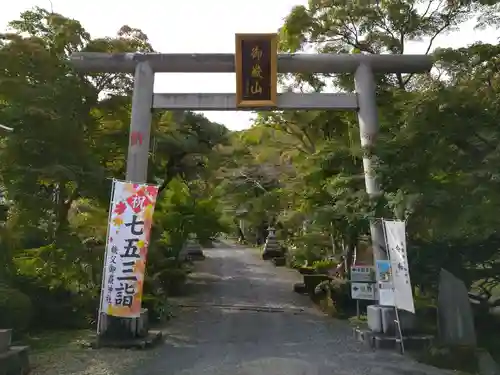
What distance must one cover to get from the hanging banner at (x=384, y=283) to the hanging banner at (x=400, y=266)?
0.43 meters

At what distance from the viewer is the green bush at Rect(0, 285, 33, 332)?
10.1 meters

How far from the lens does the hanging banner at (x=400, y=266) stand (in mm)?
9992

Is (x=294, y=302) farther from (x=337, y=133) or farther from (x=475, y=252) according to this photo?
(x=475, y=252)

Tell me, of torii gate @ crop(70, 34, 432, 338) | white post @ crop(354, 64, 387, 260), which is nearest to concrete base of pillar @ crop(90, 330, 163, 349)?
torii gate @ crop(70, 34, 432, 338)

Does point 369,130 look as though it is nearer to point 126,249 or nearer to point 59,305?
point 126,249

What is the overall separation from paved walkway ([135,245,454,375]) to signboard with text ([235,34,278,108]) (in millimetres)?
5289

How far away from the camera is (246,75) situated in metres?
11.7

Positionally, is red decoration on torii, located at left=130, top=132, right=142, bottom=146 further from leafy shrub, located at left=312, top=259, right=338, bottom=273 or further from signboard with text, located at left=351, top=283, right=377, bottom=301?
leafy shrub, located at left=312, top=259, right=338, bottom=273

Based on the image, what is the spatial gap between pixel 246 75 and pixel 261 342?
19.4 feet

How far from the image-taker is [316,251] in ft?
67.1

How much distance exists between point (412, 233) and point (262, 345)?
4.37 m

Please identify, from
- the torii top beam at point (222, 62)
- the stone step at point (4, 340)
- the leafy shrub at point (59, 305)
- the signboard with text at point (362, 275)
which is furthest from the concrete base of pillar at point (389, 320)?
the stone step at point (4, 340)

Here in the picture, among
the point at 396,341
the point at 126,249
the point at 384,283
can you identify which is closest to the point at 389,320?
the point at 396,341

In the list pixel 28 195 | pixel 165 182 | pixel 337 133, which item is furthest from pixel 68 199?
pixel 337 133
